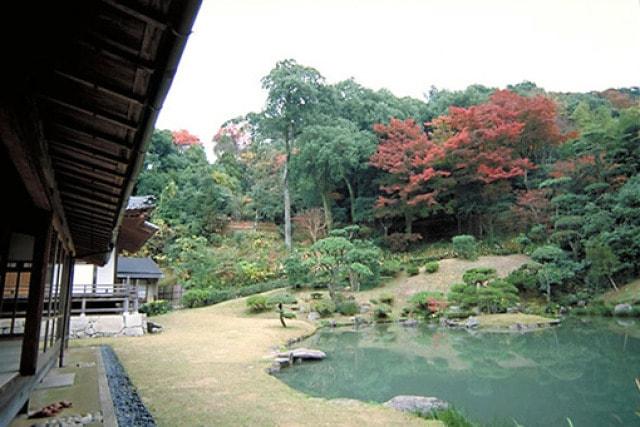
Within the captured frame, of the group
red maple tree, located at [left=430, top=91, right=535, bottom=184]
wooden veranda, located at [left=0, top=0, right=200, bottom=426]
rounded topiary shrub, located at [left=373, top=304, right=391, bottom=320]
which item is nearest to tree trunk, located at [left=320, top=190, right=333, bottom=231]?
red maple tree, located at [left=430, top=91, right=535, bottom=184]

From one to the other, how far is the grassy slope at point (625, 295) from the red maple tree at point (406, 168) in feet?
25.3

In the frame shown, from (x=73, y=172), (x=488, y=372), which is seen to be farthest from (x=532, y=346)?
(x=73, y=172)

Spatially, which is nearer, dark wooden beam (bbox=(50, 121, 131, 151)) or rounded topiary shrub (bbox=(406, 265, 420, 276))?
dark wooden beam (bbox=(50, 121, 131, 151))

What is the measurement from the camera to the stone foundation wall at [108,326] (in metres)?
9.16

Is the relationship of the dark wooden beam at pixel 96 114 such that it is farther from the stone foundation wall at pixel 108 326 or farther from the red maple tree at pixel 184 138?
the red maple tree at pixel 184 138

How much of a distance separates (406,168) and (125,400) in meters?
17.1

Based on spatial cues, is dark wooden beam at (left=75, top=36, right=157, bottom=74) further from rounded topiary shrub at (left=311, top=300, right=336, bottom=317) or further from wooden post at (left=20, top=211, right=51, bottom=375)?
rounded topiary shrub at (left=311, top=300, right=336, bottom=317)

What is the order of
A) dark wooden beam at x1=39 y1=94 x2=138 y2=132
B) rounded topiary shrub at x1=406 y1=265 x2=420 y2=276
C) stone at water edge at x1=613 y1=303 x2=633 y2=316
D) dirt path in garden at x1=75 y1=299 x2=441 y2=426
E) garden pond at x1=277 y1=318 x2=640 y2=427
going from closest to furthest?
dark wooden beam at x1=39 y1=94 x2=138 y2=132, dirt path in garden at x1=75 y1=299 x2=441 y2=426, garden pond at x1=277 y1=318 x2=640 y2=427, stone at water edge at x1=613 y1=303 x2=633 y2=316, rounded topiary shrub at x1=406 y1=265 x2=420 y2=276

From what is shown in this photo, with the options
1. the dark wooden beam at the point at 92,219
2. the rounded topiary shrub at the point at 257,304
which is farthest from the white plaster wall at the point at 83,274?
the dark wooden beam at the point at 92,219

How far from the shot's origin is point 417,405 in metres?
4.51

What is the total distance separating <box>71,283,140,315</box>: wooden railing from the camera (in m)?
9.41

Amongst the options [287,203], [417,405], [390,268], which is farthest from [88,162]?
[287,203]

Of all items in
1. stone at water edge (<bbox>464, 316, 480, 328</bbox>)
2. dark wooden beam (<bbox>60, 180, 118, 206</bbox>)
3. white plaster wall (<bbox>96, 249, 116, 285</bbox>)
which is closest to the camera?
dark wooden beam (<bbox>60, 180, 118, 206</bbox>)

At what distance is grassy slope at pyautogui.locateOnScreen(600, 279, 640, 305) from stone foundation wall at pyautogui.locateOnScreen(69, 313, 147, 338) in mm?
13812
